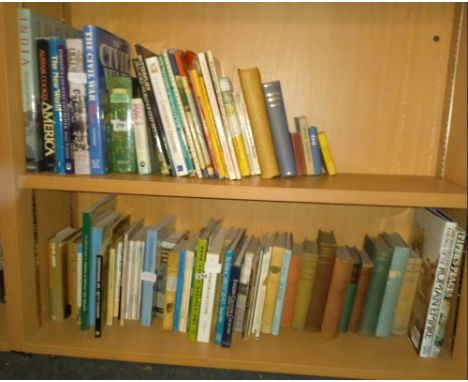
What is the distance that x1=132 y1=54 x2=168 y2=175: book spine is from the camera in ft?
2.53

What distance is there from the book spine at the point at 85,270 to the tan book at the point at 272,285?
42cm

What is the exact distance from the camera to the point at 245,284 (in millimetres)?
799

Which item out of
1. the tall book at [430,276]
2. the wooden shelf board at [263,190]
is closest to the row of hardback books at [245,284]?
the tall book at [430,276]

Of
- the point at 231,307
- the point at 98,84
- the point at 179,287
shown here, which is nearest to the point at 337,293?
the point at 231,307

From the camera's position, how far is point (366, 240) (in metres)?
0.95

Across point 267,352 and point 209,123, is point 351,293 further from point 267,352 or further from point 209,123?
point 209,123

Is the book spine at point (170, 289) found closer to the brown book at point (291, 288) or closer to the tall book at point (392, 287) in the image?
the brown book at point (291, 288)

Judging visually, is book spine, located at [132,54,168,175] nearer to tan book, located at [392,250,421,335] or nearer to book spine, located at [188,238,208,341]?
book spine, located at [188,238,208,341]

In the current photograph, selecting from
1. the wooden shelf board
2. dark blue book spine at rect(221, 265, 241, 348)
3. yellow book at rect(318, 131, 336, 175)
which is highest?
yellow book at rect(318, 131, 336, 175)

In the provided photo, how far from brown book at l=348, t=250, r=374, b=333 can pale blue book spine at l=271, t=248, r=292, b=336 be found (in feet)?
0.57

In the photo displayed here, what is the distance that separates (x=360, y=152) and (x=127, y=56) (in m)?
0.65

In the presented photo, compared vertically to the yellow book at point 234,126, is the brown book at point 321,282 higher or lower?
lower

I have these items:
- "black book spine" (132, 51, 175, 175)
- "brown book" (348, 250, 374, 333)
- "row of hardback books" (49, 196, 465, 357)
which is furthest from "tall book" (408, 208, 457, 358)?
"black book spine" (132, 51, 175, 175)

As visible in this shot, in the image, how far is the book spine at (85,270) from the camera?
0.82 metres
